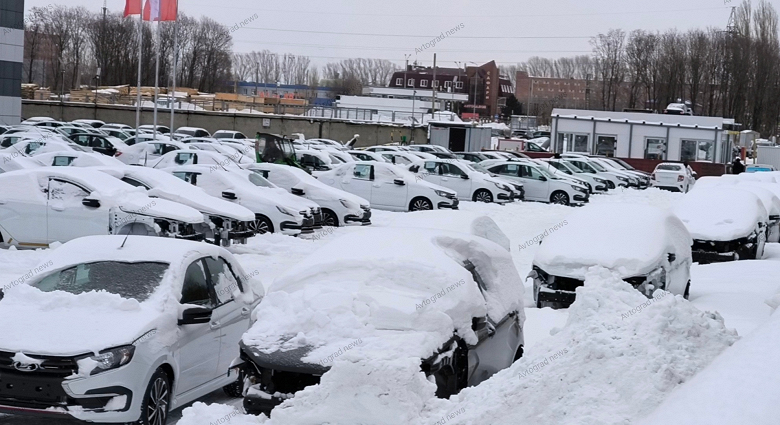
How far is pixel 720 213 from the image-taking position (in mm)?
18547

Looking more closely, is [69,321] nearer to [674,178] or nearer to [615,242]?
[615,242]

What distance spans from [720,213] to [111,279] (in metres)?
13.9

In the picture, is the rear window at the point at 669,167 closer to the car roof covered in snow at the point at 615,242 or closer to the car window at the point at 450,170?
the car window at the point at 450,170

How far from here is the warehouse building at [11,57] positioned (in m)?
46.5

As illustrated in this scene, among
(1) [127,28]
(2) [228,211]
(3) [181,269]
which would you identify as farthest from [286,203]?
(1) [127,28]

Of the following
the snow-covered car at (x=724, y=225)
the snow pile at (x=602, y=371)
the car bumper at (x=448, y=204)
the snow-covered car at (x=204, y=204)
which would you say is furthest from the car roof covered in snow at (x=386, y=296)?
the car bumper at (x=448, y=204)

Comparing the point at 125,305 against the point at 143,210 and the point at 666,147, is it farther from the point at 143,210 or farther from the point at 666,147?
the point at 666,147

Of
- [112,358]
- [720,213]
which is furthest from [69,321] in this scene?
[720,213]

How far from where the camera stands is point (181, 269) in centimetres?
803

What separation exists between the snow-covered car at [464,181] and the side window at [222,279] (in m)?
22.1

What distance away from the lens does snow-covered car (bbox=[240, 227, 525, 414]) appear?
21.7ft

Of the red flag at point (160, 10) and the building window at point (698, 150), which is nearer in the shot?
the red flag at point (160, 10)

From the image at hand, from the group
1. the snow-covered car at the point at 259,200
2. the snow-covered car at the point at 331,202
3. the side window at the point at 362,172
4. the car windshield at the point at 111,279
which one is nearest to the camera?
the car windshield at the point at 111,279

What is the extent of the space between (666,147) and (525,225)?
106 ft
